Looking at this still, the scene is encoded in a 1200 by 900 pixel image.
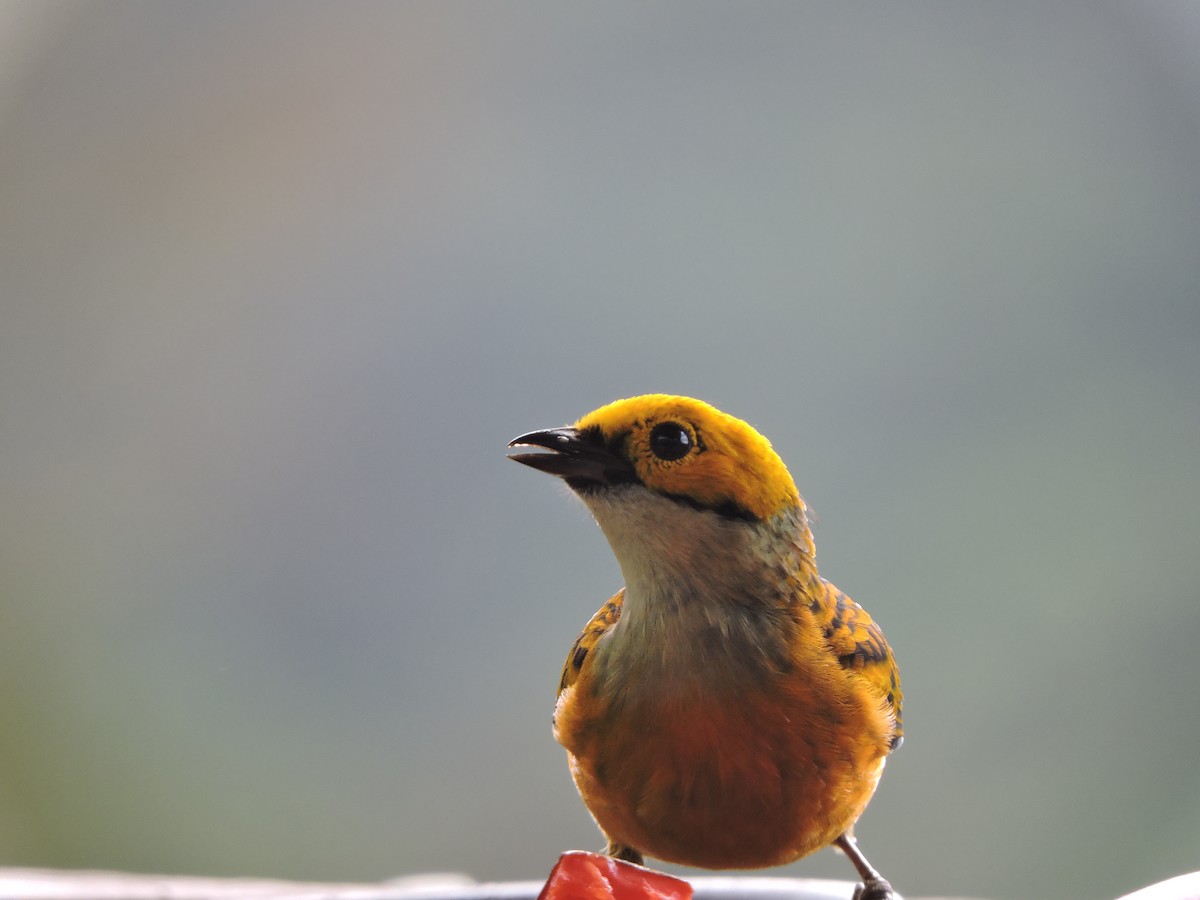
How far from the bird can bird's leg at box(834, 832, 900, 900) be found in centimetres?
39

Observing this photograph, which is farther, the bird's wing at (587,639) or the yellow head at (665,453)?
the bird's wing at (587,639)

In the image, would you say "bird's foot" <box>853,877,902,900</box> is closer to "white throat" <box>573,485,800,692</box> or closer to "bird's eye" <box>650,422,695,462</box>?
"white throat" <box>573,485,800,692</box>

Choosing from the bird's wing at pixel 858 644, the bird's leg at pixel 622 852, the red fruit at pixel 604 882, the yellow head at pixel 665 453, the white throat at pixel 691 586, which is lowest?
the bird's leg at pixel 622 852

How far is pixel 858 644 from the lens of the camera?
1.52m

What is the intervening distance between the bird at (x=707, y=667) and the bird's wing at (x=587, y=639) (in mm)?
79

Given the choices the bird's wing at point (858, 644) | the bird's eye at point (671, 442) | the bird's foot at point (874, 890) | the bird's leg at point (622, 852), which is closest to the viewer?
the bird's eye at point (671, 442)

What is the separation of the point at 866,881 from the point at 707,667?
0.68 m

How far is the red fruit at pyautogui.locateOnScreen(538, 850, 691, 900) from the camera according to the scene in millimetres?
1219

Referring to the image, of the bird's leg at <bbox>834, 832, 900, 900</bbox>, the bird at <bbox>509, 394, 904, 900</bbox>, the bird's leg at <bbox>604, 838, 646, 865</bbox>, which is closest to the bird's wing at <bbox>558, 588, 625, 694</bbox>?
the bird at <bbox>509, 394, 904, 900</bbox>

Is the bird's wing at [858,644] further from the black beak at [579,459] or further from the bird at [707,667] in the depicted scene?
the black beak at [579,459]

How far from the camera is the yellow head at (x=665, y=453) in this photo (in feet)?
4.39

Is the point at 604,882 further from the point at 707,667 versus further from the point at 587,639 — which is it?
the point at 587,639

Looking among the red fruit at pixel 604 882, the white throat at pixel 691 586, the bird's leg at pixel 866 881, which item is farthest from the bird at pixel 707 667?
the bird's leg at pixel 866 881

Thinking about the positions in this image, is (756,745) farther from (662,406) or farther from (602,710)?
(662,406)
